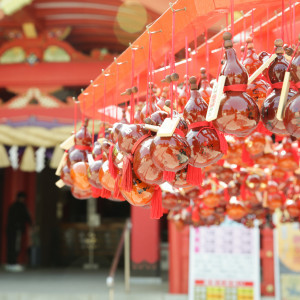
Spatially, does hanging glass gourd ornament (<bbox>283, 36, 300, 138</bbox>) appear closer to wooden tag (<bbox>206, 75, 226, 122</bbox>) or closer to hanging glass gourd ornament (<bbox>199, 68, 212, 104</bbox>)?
wooden tag (<bbox>206, 75, 226, 122</bbox>)

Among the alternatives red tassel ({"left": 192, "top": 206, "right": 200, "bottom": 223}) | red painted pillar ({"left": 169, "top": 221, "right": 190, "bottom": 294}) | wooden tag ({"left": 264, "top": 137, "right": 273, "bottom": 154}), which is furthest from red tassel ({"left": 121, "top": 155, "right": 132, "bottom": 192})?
red painted pillar ({"left": 169, "top": 221, "right": 190, "bottom": 294})

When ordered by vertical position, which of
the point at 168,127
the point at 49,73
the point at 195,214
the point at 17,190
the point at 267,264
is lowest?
the point at 267,264

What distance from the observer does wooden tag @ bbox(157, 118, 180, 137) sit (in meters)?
1.06

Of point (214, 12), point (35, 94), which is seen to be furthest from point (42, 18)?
point (214, 12)

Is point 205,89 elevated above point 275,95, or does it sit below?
above

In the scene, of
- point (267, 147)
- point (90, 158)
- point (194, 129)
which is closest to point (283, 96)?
point (194, 129)

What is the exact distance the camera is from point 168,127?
1076 mm

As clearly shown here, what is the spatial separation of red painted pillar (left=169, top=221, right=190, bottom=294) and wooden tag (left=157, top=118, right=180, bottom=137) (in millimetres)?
5168

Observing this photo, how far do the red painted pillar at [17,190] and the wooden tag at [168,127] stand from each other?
8.43 m

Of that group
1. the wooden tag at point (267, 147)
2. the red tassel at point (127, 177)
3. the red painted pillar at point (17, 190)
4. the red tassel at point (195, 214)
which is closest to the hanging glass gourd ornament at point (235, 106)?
the red tassel at point (127, 177)

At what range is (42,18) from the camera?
236 inches

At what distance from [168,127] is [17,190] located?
28.0 feet

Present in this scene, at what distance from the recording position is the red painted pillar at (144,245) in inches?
267

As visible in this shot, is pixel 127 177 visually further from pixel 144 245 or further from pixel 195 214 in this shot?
pixel 144 245
